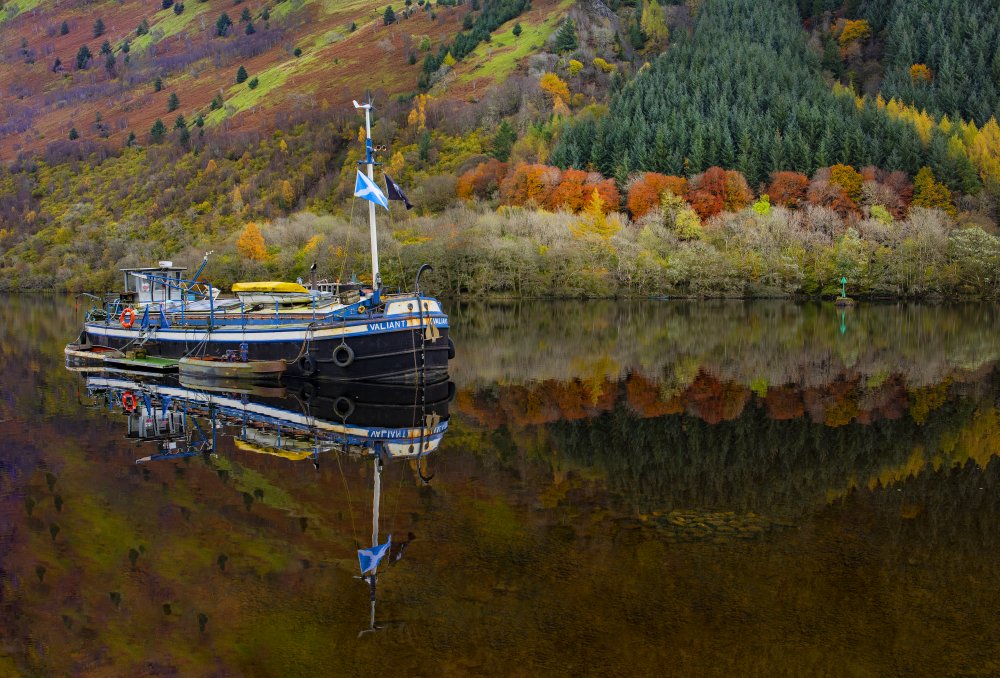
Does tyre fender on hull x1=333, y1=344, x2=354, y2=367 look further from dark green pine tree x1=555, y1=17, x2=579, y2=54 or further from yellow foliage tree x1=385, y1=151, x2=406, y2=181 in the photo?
dark green pine tree x1=555, y1=17, x2=579, y2=54

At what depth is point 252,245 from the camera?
436 feet

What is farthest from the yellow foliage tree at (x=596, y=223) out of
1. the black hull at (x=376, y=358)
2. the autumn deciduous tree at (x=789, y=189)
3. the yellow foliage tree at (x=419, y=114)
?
the black hull at (x=376, y=358)

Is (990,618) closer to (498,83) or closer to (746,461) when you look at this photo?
(746,461)

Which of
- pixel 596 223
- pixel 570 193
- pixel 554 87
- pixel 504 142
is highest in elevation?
pixel 554 87

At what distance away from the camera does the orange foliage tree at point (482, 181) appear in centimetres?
14625

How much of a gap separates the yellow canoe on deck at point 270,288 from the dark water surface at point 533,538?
456 inches

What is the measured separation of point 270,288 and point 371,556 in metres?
32.8

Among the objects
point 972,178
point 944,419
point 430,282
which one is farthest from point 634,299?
point 944,419

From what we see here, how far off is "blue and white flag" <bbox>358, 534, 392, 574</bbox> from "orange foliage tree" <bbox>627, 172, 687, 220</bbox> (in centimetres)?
11298

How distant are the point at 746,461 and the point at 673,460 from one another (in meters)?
1.90

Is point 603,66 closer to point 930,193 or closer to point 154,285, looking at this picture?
point 930,193

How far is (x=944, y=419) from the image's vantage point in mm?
27891

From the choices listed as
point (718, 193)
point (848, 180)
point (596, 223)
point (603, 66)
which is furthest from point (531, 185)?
point (603, 66)

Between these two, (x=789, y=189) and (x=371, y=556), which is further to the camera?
(x=789, y=189)
